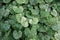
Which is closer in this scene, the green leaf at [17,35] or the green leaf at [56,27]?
the green leaf at [17,35]

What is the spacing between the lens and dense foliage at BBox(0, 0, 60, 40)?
5.96ft

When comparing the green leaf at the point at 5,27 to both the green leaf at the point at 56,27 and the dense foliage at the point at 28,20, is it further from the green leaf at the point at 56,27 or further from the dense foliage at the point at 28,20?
the green leaf at the point at 56,27

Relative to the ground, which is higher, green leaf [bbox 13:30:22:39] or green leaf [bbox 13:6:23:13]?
green leaf [bbox 13:6:23:13]

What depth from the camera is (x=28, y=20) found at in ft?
6.06

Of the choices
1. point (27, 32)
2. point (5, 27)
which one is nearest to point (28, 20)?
point (27, 32)

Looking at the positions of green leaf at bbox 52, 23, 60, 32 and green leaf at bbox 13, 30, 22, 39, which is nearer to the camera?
green leaf at bbox 13, 30, 22, 39

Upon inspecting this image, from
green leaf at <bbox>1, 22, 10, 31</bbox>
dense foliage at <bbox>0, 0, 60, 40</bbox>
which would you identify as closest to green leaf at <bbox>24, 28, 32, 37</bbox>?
dense foliage at <bbox>0, 0, 60, 40</bbox>

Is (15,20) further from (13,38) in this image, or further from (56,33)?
(56,33)

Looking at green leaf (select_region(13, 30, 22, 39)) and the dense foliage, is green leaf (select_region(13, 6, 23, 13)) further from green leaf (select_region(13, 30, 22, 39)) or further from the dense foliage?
green leaf (select_region(13, 30, 22, 39))

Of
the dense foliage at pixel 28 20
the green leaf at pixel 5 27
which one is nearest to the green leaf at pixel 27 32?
the dense foliage at pixel 28 20

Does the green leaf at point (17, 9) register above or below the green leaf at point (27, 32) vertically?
above

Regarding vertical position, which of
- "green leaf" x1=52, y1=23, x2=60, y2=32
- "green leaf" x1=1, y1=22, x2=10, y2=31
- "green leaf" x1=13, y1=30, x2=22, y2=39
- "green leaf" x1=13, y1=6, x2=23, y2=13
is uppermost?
"green leaf" x1=13, y1=6, x2=23, y2=13

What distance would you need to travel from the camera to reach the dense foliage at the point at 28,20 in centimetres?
182

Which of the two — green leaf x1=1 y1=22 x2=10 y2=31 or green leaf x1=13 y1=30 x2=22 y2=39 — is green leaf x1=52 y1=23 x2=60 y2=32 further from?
green leaf x1=1 y1=22 x2=10 y2=31
